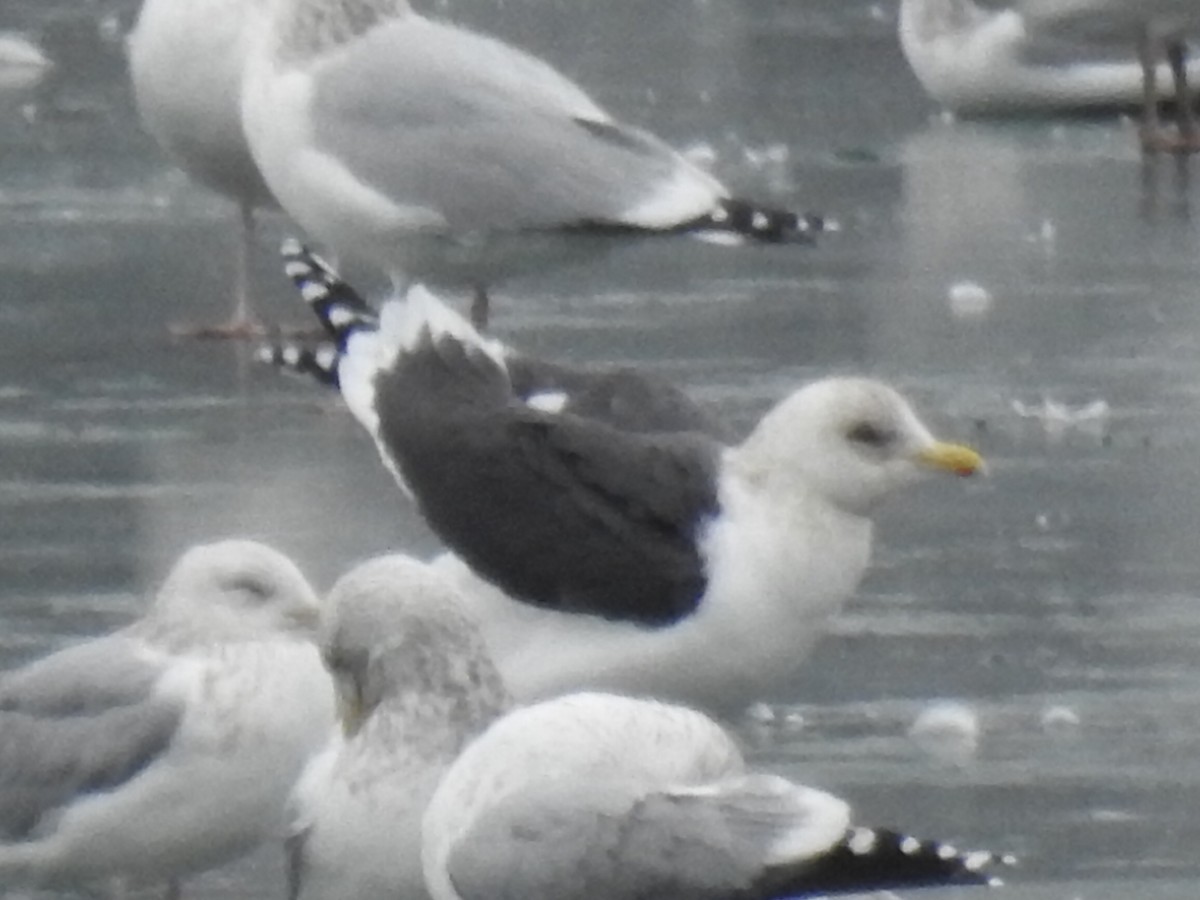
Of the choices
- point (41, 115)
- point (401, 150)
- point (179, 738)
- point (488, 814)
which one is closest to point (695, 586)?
point (179, 738)

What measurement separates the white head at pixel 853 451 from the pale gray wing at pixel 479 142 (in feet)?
11.7

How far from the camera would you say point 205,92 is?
12.2 m

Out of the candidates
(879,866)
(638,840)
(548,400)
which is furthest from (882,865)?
(548,400)

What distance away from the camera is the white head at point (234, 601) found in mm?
6488

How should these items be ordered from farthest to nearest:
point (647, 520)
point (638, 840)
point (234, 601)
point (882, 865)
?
point (647, 520) < point (234, 601) < point (638, 840) < point (882, 865)

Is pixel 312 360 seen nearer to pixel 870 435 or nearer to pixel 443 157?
pixel 870 435

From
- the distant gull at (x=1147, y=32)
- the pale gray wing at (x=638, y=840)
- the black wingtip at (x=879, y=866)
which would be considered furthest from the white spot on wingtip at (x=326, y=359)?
the distant gull at (x=1147, y=32)

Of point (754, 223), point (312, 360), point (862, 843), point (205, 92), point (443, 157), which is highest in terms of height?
point (862, 843)

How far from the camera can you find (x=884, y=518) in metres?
9.08

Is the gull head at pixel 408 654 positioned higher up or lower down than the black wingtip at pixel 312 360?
higher up

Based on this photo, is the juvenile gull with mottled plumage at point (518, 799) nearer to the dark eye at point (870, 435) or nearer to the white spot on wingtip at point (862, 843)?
the white spot on wingtip at point (862, 843)

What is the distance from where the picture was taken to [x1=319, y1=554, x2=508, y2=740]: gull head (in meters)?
5.91

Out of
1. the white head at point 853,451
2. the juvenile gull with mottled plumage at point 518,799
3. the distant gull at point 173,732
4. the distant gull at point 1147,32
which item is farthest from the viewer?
the distant gull at point 1147,32

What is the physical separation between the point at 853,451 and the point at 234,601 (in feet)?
3.74
